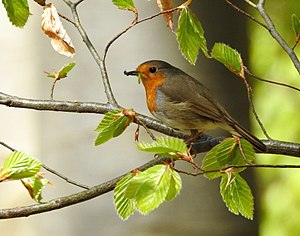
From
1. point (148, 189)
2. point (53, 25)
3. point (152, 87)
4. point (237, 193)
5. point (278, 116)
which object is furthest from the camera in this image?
point (278, 116)

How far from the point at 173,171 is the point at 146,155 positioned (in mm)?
790

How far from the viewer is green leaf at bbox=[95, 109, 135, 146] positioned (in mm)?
878

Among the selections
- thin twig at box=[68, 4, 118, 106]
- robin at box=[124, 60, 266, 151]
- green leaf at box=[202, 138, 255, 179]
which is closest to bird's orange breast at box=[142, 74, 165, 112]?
robin at box=[124, 60, 266, 151]

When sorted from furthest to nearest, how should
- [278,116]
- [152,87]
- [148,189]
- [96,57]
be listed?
[278,116] → [152,87] → [96,57] → [148,189]

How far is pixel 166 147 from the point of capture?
76 cm

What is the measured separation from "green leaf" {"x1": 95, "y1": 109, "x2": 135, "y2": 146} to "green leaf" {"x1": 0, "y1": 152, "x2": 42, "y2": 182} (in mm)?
86

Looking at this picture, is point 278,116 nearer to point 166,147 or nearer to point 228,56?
point 228,56

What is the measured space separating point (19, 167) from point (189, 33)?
282 millimetres

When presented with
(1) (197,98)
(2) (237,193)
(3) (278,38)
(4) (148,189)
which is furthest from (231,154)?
(1) (197,98)

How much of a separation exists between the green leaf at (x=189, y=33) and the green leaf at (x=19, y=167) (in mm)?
253

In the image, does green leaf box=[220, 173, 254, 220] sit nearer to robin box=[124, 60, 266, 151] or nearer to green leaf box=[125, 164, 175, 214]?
green leaf box=[125, 164, 175, 214]

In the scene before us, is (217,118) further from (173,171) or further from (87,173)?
(173,171)

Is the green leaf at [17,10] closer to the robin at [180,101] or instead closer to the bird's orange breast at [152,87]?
the robin at [180,101]

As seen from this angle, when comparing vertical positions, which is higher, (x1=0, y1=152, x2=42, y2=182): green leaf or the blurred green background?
(x1=0, y1=152, x2=42, y2=182): green leaf
